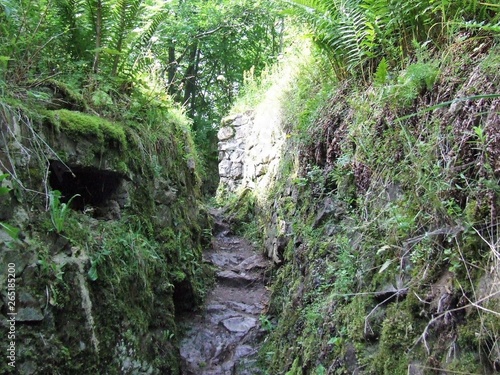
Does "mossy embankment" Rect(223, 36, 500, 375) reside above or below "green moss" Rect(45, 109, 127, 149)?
below

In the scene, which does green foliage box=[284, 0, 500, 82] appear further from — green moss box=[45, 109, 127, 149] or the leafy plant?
the leafy plant

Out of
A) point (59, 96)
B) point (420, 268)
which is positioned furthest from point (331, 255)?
point (59, 96)

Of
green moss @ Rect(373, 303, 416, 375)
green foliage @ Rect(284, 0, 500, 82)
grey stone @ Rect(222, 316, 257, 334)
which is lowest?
grey stone @ Rect(222, 316, 257, 334)

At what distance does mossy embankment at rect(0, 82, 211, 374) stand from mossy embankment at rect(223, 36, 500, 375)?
49.2 inches

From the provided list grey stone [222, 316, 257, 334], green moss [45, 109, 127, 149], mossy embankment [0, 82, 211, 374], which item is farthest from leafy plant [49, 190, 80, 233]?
grey stone [222, 316, 257, 334]

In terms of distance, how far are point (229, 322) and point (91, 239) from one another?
7.22 ft

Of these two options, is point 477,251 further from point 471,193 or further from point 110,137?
point 110,137

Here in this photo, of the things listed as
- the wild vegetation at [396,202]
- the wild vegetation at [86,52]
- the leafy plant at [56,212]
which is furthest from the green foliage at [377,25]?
the leafy plant at [56,212]

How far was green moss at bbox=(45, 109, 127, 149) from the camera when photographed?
3.37 m

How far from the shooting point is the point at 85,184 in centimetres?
377

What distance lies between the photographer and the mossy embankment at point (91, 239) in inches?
103

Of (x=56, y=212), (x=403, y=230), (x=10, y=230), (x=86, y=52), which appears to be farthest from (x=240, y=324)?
(x=86, y=52)

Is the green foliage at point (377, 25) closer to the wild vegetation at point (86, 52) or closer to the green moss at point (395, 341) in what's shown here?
the wild vegetation at point (86, 52)

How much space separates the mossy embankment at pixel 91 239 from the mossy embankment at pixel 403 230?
1.25 meters
